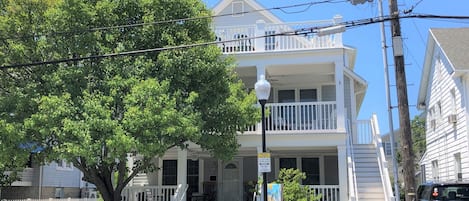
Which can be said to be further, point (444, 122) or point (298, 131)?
point (444, 122)

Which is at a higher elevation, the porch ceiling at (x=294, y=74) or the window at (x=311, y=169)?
the porch ceiling at (x=294, y=74)

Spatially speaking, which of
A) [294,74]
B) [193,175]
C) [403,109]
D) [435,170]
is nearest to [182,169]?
[193,175]

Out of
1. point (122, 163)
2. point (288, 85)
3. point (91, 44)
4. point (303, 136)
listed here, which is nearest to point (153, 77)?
point (91, 44)

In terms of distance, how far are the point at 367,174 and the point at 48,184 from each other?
16339 millimetres

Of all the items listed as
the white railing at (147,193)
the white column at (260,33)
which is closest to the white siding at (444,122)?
the white column at (260,33)

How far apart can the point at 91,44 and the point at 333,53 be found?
28.4 ft

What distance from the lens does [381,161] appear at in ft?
52.5

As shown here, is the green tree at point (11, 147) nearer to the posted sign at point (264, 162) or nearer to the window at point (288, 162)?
the posted sign at point (264, 162)

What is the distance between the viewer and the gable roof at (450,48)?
1770cm

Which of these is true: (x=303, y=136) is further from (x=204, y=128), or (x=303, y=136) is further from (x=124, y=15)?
(x=124, y=15)

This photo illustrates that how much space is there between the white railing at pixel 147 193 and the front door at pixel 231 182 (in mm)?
4601

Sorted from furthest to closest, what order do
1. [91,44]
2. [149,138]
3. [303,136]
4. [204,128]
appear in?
[303,136], [204,128], [91,44], [149,138]

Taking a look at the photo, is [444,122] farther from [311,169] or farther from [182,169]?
[182,169]

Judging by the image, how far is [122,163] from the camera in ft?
44.6
